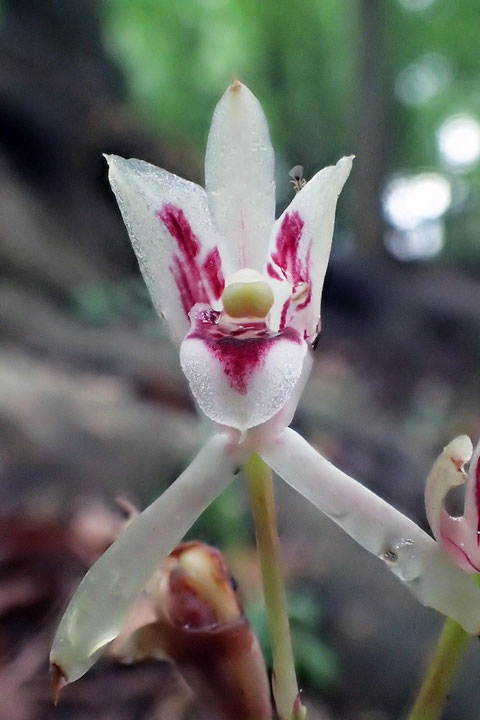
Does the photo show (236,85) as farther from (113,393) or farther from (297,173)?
(113,393)

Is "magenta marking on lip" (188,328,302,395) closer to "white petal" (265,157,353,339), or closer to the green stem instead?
"white petal" (265,157,353,339)

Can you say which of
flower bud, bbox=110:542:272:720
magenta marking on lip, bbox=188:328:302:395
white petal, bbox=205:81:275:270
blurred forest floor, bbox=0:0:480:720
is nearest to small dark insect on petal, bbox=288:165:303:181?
white petal, bbox=205:81:275:270

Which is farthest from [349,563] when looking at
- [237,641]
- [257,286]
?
[257,286]

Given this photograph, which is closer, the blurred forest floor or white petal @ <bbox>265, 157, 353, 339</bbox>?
white petal @ <bbox>265, 157, 353, 339</bbox>

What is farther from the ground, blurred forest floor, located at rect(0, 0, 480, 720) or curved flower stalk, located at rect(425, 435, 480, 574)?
curved flower stalk, located at rect(425, 435, 480, 574)

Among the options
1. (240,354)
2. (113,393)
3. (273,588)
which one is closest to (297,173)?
(240,354)
